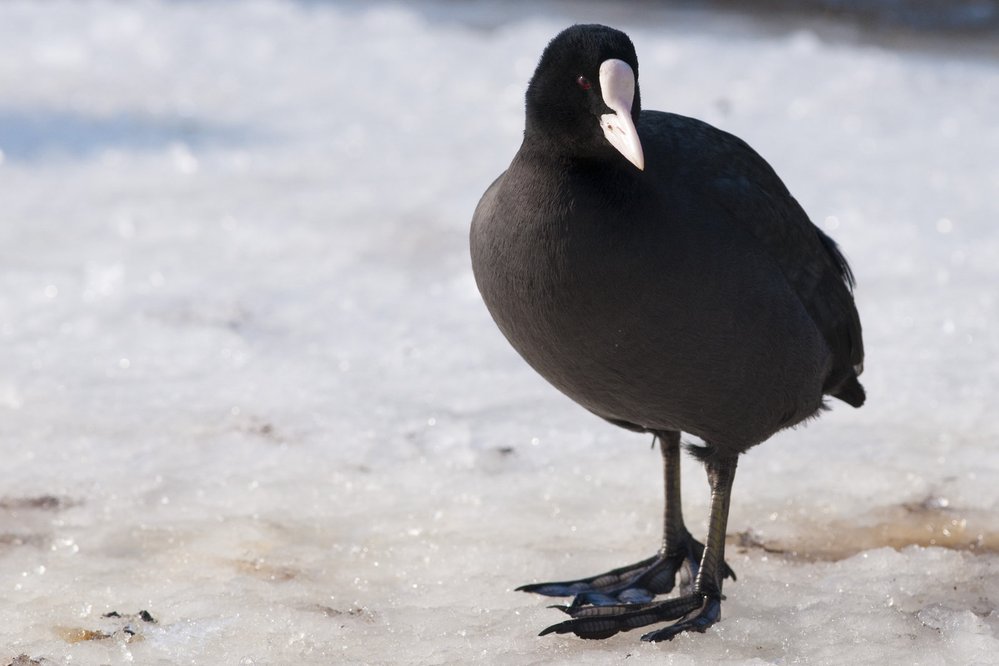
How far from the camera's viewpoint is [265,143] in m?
7.11

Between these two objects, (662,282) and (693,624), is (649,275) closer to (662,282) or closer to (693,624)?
(662,282)

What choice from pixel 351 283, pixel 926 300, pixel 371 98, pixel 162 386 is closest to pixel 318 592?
pixel 162 386

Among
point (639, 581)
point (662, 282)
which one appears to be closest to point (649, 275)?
point (662, 282)

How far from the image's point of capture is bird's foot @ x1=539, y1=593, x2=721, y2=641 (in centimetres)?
277

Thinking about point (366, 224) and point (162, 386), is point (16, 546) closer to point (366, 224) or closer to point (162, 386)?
point (162, 386)

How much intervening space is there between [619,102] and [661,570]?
4.09 feet

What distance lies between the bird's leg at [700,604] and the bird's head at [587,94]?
0.84 metres

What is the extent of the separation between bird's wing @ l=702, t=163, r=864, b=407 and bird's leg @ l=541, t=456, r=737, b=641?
15.5 inches

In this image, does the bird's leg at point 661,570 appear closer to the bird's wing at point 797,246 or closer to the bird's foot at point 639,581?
the bird's foot at point 639,581

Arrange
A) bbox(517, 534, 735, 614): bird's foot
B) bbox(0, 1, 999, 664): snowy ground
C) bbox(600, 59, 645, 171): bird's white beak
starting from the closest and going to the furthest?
bbox(600, 59, 645, 171): bird's white beak
bbox(0, 1, 999, 664): snowy ground
bbox(517, 534, 735, 614): bird's foot

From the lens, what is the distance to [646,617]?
2.95 meters

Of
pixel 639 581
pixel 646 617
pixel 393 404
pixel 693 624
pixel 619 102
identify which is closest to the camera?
pixel 619 102

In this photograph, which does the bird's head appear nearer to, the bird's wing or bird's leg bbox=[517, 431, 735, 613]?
the bird's wing

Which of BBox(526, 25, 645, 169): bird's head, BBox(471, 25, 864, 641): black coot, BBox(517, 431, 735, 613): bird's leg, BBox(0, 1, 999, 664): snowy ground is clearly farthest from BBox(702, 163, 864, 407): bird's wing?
BBox(0, 1, 999, 664): snowy ground
